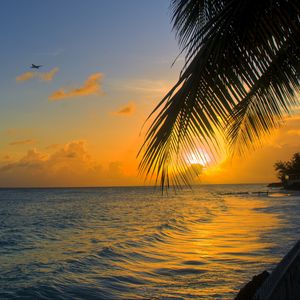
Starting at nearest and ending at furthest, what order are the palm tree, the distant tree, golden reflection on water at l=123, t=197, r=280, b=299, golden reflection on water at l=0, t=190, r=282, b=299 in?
the palm tree
golden reflection on water at l=123, t=197, r=280, b=299
golden reflection on water at l=0, t=190, r=282, b=299
the distant tree

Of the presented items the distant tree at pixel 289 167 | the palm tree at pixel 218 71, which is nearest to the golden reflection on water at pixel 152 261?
the palm tree at pixel 218 71

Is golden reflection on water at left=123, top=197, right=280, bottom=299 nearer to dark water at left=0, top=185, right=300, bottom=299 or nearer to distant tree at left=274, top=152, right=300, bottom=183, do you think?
dark water at left=0, top=185, right=300, bottom=299

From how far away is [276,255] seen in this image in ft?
42.7

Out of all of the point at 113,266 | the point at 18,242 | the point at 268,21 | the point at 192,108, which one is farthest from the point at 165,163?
the point at 18,242

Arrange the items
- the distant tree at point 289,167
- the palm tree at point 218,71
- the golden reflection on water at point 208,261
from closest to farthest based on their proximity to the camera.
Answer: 1. the palm tree at point 218,71
2. the golden reflection on water at point 208,261
3. the distant tree at point 289,167

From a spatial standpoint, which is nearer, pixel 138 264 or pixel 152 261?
pixel 138 264

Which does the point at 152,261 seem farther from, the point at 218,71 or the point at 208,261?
the point at 218,71

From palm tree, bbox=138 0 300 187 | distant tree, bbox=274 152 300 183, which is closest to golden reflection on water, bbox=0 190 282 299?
palm tree, bbox=138 0 300 187

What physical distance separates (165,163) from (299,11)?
4.64 feet

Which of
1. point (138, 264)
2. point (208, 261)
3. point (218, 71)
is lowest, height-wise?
point (138, 264)

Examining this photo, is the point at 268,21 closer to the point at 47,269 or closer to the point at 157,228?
the point at 47,269

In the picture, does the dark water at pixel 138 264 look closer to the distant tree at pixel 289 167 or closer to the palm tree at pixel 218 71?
the palm tree at pixel 218 71

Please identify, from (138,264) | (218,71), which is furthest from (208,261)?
(218,71)

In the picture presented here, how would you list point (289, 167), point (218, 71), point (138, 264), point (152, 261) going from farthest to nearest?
point (289, 167) < point (152, 261) < point (138, 264) < point (218, 71)
